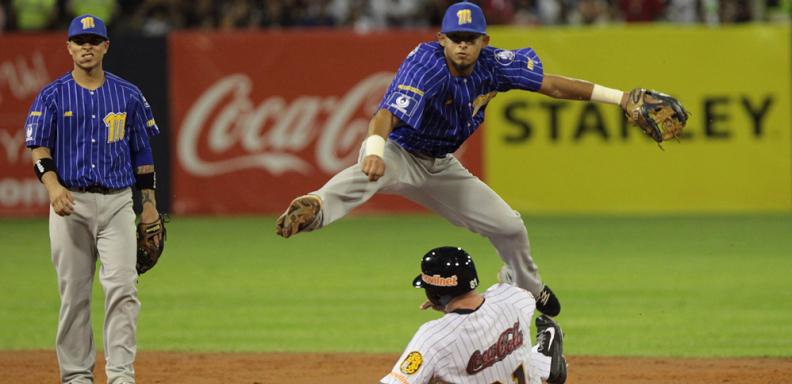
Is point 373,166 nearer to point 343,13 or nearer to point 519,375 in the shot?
point 519,375

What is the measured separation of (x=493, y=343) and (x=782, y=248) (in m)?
9.85

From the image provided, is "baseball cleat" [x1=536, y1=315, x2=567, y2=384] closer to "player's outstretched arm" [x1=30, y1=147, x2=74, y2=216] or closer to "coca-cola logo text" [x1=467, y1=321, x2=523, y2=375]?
"coca-cola logo text" [x1=467, y1=321, x2=523, y2=375]

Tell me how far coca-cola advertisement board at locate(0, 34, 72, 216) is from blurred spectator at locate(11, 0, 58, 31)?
1.10 metres

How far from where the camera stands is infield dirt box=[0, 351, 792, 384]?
917 cm

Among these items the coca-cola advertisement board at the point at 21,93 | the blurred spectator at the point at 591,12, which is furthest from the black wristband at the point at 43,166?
the blurred spectator at the point at 591,12

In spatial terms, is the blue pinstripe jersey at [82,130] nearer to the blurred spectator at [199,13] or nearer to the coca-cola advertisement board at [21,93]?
the coca-cola advertisement board at [21,93]

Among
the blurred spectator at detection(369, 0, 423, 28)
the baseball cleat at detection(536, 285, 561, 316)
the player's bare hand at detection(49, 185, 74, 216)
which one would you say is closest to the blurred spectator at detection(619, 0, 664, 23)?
the blurred spectator at detection(369, 0, 423, 28)

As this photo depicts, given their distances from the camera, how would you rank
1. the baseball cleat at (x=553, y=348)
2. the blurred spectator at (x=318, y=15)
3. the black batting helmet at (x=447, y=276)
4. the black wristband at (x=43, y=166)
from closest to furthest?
the black batting helmet at (x=447, y=276)
the black wristband at (x=43, y=166)
the baseball cleat at (x=553, y=348)
the blurred spectator at (x=318, y=15)

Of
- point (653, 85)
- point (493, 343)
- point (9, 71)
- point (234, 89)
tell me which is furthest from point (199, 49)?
point (493, 343)

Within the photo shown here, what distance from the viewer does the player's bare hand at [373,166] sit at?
7359 millimetres

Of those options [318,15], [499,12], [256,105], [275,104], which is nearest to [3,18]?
[256,105]

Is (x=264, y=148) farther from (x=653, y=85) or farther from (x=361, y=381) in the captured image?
(x=361, y=381)

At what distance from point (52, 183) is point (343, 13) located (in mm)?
13345

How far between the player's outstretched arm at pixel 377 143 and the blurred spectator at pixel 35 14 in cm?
1312
